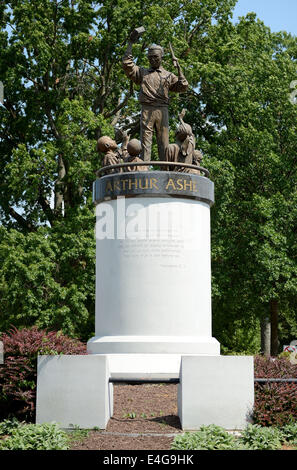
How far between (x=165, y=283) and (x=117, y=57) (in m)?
17.3

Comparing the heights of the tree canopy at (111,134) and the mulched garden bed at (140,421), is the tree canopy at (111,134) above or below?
above

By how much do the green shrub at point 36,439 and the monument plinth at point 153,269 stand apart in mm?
4963

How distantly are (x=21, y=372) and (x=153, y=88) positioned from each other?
848 centimetres

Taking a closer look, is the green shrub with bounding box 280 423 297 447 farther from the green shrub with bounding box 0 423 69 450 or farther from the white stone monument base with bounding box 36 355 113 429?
the green shrub with bounding box 0 423 69 450

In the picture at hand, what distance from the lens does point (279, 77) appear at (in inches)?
1162

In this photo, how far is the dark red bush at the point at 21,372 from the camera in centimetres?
1113

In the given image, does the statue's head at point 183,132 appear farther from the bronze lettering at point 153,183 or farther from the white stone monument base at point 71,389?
the white stone monument base at point 71,389

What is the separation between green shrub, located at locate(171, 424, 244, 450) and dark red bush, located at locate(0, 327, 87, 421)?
125 inches

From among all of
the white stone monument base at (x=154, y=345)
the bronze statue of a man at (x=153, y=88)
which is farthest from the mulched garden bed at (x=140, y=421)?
the bronze statue of a man at (x=153, y=88)

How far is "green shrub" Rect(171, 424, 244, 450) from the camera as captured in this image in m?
8.76

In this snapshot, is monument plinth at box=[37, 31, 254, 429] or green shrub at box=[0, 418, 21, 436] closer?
green shrub at box=[0, 418, 21, 436]

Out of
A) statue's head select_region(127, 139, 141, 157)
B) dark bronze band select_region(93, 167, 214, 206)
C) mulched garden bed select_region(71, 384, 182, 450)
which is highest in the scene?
statue's head select_region(127, 139, 141, 157)

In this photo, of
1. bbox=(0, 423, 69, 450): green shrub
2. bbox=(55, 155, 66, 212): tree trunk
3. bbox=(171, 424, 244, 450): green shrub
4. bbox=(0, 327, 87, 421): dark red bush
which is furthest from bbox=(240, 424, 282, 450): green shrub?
bbox=(55, 155, 66, 212): tree trunk
